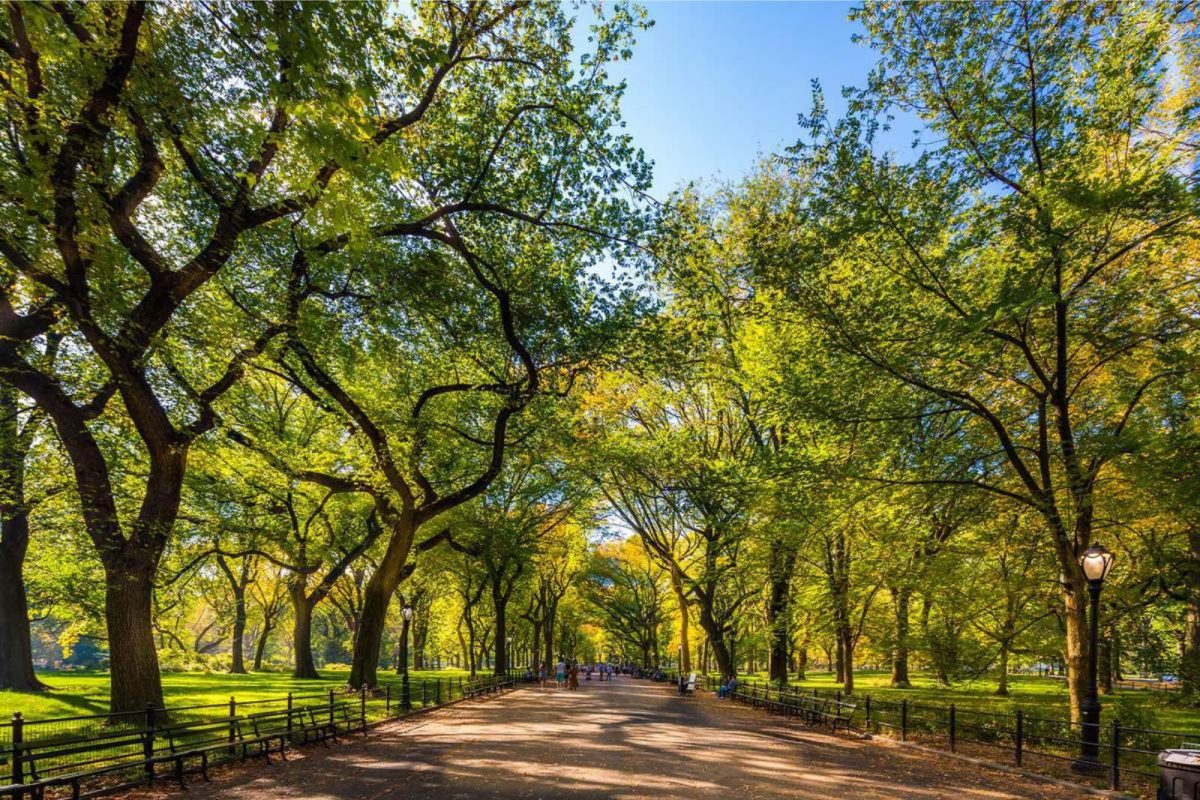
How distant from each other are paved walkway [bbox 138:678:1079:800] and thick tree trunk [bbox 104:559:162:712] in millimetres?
2566

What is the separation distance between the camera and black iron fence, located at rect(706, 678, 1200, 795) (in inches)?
373

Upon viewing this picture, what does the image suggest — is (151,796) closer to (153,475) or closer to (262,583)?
(153,475)

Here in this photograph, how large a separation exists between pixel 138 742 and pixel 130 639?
2814 millimetres

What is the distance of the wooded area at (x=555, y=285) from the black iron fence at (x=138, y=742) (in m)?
1.31

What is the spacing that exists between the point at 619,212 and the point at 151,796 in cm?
1245

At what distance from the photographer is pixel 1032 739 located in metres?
11.7

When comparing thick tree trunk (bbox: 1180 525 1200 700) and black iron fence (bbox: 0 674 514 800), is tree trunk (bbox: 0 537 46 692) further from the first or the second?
thick tree trunk (bbox: 1180 525 1200 700)

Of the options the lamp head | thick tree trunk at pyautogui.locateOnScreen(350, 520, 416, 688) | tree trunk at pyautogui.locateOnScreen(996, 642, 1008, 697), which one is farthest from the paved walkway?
tree trunk at pyautogui.locateOnScreen(996, 642, 1008, 697)

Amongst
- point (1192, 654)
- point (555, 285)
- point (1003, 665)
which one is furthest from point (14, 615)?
point (1003, 665)

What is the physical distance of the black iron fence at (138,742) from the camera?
23.6 ft

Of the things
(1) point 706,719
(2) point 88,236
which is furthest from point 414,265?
(1) point 706,719

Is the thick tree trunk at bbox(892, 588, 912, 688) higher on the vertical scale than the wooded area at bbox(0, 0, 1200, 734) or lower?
lower

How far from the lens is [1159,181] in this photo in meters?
9.05

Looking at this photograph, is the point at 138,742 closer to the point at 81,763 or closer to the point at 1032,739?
the point at 81,763
